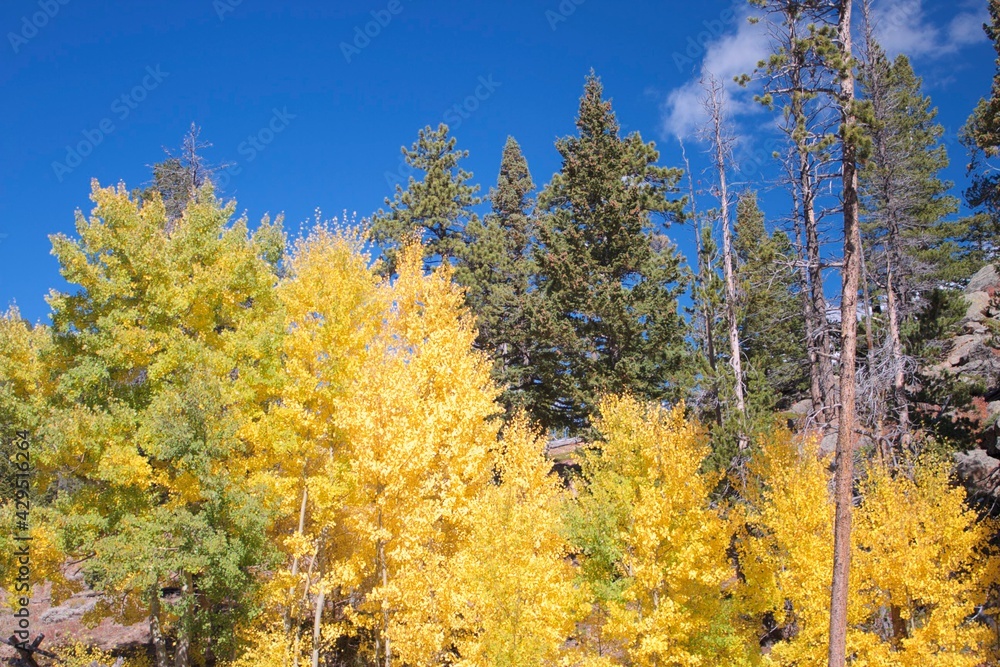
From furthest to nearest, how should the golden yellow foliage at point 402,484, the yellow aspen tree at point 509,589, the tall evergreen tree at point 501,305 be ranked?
the tall evergreen tree at point 501,305 → the golden yellow foliage at point 402,484 → the yellow aspen tree at point 509,589

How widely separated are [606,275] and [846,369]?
551 inches

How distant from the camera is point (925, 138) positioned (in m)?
29.6

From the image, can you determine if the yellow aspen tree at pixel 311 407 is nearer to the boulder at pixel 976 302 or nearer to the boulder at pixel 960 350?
the boulder at pixel 960 350

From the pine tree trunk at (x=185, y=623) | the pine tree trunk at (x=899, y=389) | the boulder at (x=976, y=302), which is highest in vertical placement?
the boulder at (x=976, y=302)

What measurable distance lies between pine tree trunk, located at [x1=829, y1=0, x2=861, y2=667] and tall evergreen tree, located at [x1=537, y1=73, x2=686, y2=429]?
11.7 meters

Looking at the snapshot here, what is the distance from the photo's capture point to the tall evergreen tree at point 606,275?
22.9 metres

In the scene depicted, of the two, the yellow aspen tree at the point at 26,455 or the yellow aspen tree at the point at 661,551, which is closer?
the yellow aspen tree at the point at 26,455

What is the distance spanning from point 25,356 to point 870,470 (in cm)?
2014

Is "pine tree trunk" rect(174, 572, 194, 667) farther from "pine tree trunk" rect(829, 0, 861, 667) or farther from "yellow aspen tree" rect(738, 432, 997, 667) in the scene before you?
"yellow aspen tree" rect(738, 432, 997, 667)

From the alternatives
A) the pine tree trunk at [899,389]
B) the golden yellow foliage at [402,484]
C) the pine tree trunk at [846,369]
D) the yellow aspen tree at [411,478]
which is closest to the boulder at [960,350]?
the pine tree trunk at [899,389]

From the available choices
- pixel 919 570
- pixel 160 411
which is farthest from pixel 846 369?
pixel 160 411

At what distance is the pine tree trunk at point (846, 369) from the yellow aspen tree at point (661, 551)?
3.26 meters

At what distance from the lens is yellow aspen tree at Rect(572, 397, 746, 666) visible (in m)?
12.8

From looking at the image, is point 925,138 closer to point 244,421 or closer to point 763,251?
point 763,251
